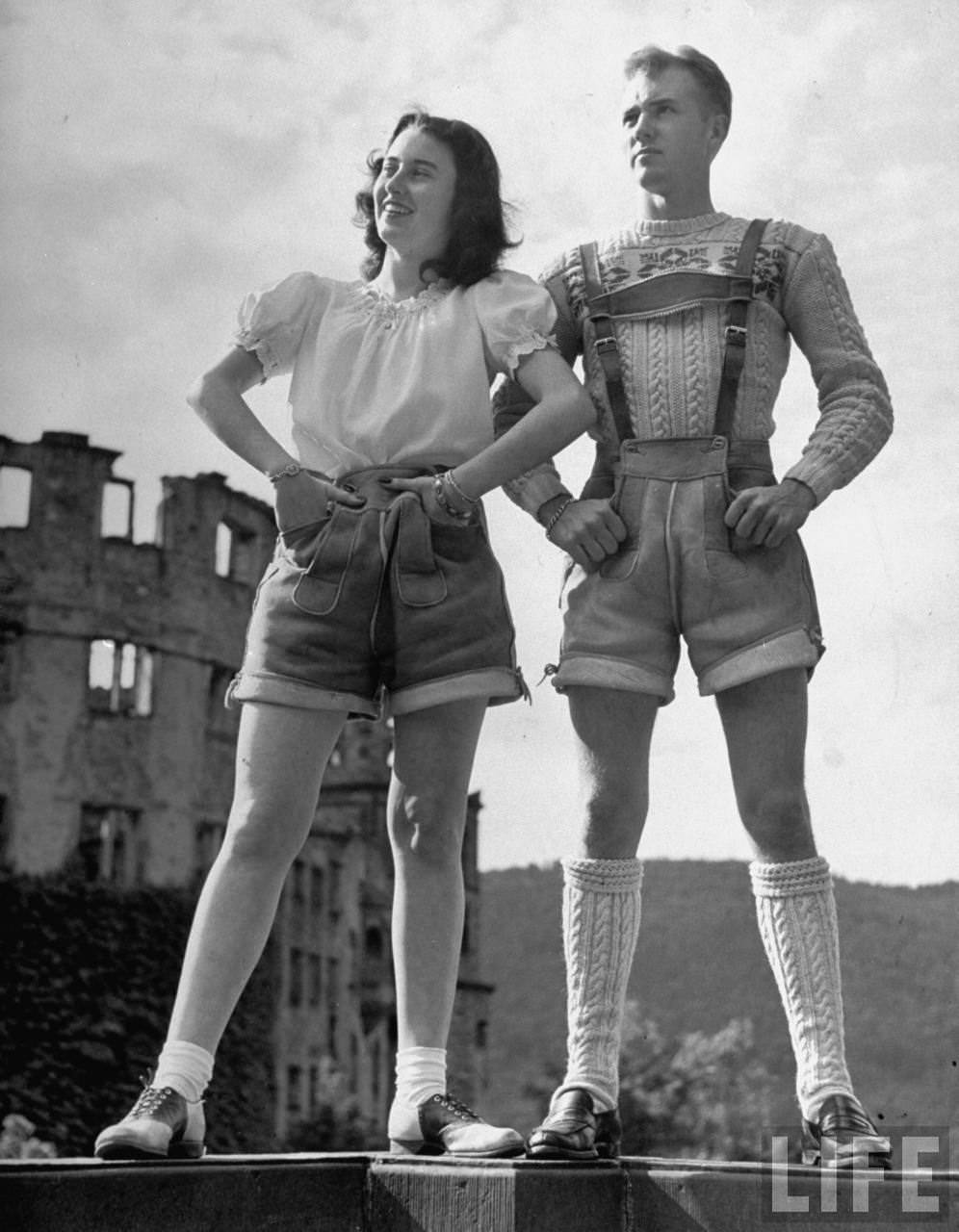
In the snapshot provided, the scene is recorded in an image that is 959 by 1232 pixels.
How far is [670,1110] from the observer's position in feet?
118

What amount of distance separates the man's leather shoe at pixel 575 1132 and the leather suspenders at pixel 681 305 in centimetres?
119

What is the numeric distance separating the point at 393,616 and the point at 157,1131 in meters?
0.94

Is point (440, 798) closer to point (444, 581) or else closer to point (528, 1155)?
point (444, 581)

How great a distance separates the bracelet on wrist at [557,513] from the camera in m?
3.40

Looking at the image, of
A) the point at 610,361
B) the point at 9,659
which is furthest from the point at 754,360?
the point at 9,659

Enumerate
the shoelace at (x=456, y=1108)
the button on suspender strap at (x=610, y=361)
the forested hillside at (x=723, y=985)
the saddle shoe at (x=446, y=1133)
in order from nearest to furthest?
the saddle shoe at (x=446, y=1133) → the shoelace at (x=456, y=1108) → the button on suspender strap at (x=610, y=361) → the forested hillside at (x=723, y=985)

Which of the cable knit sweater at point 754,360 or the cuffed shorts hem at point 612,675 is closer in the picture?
the cuffed shorts hem at point 612,675

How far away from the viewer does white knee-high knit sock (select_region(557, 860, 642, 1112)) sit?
328 centimetres

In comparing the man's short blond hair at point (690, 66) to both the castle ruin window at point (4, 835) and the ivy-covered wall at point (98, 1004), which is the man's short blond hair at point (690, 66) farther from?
the castle ruin window at point (4, 835)

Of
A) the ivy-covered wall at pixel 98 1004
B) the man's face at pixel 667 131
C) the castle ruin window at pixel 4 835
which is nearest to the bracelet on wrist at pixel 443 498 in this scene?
the man's face at pixel 667 131

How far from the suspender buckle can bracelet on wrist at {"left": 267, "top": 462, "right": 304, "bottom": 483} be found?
811 mm

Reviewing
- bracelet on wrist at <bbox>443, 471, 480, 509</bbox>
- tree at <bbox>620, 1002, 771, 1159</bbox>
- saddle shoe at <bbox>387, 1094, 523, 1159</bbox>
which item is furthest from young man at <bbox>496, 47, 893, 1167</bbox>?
tree at <bbox>620, 1002, 771, 1159</bbox>

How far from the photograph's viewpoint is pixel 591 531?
10.9ft

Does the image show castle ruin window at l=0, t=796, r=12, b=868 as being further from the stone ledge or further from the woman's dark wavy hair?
the stone ledge
